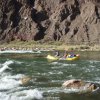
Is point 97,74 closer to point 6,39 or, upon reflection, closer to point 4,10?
point 6,39

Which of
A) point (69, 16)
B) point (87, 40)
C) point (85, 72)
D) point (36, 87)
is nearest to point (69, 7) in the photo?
point (69, 16)

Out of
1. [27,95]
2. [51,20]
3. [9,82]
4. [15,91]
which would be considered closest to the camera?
[27,95]

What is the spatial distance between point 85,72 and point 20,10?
11392 cm

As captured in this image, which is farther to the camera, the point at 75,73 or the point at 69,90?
A: the point at 75,73

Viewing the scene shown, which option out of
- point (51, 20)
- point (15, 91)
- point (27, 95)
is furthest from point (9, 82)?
point (51, 20)

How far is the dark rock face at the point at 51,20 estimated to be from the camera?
14138cm

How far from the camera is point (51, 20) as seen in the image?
15112 centimetres

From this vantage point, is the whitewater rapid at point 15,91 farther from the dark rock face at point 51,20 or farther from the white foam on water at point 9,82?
the dark rock face at point 51,20

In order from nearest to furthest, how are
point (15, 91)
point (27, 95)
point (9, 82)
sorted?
point (27, 95), point (15, 91), point (9, 82)

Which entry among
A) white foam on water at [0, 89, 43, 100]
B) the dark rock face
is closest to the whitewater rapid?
white foam on water at [0, 89, 43, 100]

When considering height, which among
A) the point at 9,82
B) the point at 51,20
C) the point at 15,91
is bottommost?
the point at 9,82

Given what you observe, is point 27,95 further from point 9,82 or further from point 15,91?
point 9,82

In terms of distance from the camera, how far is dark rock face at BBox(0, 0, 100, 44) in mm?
141375

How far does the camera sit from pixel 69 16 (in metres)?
149
